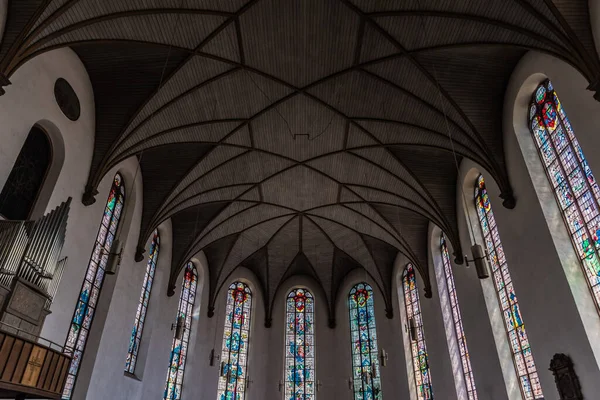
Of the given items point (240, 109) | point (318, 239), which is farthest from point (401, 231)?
point (240, 109)

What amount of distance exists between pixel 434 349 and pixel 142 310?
1264cm

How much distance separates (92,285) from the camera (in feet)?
48.9

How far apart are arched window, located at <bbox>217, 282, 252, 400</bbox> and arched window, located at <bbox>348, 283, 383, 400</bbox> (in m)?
5.91

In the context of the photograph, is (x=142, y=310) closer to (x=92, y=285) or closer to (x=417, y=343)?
(x=92, y=285)

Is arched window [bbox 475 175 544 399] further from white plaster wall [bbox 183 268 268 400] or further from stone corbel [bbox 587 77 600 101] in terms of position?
white plaster wall [bbox 183 268 268 400]

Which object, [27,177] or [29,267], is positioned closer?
[29,267]

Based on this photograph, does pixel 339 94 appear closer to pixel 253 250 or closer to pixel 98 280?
pixel 98 280

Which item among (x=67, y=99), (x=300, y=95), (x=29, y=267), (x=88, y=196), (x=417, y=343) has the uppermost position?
(x=300, y=95)

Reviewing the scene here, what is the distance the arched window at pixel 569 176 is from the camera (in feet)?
33.8

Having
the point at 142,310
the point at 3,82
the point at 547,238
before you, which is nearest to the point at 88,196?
the point at 3,82

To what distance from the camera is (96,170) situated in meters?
14.0

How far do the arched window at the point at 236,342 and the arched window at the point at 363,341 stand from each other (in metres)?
5.91

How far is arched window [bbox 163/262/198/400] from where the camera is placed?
66.4ft

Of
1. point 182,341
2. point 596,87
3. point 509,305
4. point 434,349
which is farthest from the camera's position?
point 182,341
